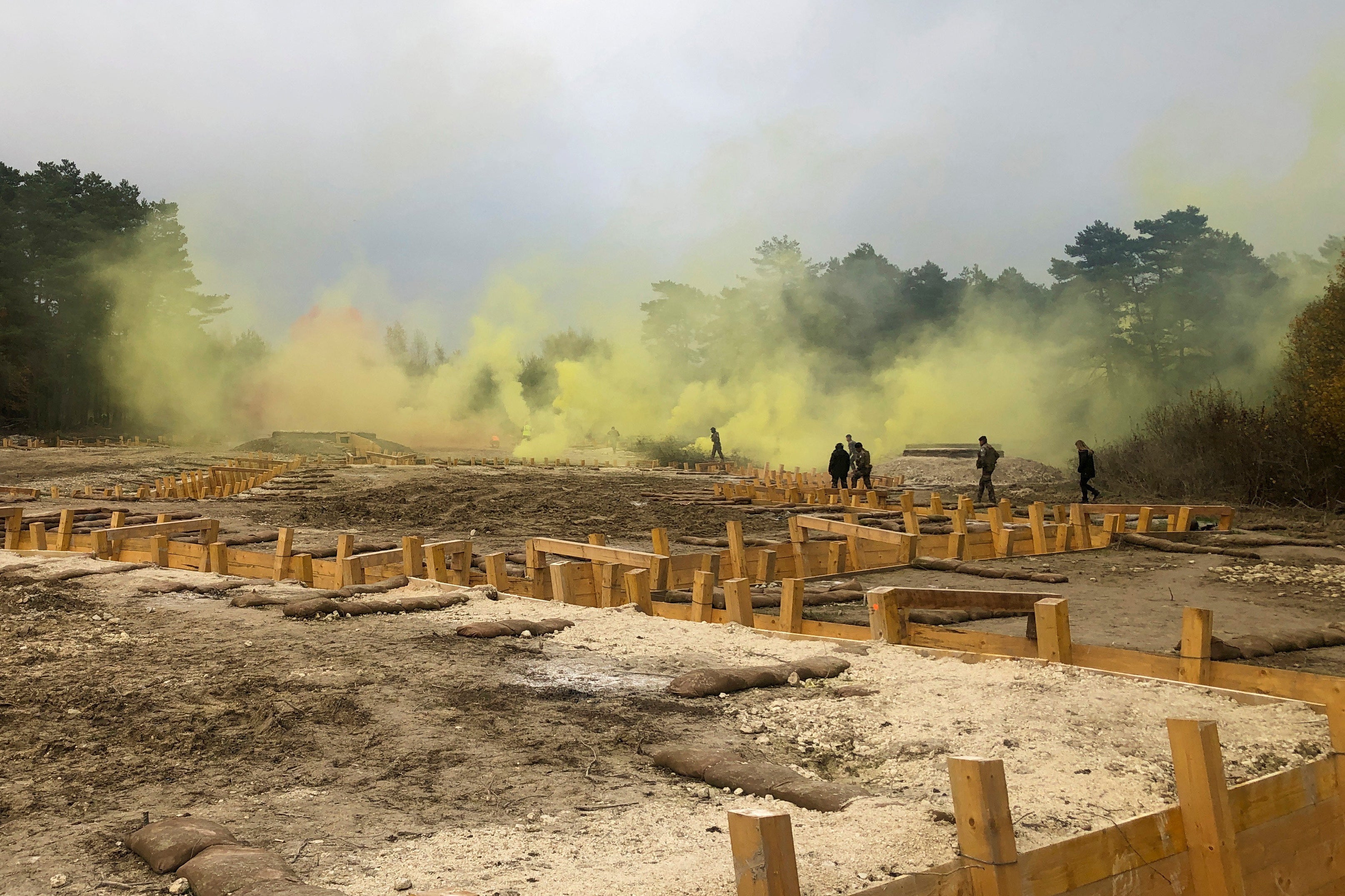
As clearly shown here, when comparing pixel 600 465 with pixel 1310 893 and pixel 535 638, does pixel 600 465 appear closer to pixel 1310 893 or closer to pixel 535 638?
pixel 535 638

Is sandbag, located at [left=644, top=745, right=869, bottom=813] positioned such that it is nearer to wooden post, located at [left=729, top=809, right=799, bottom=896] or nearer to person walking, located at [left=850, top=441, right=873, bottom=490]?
wooden post, located at [left=729, top=809, right=799, bottom=896]

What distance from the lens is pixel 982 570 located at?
11.9 meters

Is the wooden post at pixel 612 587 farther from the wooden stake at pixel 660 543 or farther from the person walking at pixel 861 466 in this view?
the person walking at pixel 861 466

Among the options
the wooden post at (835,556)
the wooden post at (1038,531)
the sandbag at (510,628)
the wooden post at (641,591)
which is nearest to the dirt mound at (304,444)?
the wooden post at (1038,531)

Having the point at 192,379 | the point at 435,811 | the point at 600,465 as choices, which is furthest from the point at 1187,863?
the point at 192,379

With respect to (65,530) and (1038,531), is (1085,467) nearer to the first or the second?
(1038,531)

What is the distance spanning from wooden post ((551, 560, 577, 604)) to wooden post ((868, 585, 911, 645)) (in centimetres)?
349

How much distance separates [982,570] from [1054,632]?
18.9 ft

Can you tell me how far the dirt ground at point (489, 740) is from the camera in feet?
12.9

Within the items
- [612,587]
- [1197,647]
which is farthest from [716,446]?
[1197,647]

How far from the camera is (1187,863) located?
402 cm

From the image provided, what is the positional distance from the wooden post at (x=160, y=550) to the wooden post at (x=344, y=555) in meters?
2.54

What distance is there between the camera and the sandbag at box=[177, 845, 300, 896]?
358cm

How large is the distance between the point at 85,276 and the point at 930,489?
44.4 metres
